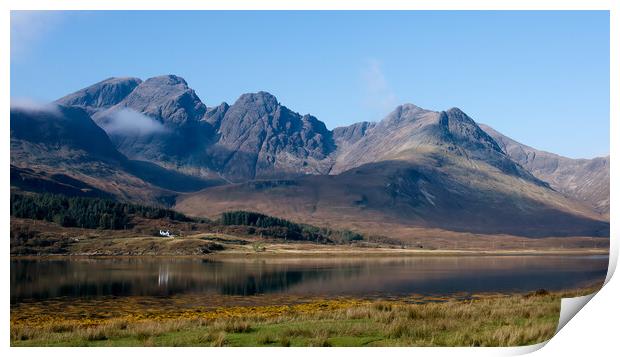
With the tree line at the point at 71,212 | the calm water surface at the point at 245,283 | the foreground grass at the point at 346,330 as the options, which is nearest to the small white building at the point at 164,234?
the tree line at the point at 71,212

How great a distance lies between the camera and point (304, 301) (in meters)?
51.5

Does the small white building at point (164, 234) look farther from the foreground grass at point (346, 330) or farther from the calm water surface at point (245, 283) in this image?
the foreground grass at point (346, 330)

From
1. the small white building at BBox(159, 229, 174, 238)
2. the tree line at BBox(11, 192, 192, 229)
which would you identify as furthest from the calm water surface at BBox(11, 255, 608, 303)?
the small white building at BBox(159, 229, 174, 238)

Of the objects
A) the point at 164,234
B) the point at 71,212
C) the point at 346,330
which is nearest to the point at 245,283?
the point at 346,330

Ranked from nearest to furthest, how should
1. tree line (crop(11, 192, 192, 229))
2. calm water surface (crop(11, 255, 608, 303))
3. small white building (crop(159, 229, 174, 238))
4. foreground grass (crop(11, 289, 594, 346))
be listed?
foreground grass (crop(11, 289, 594, 346)) < calm water surface (crop(11, 255, 608, 303)) < tree line (crop(11, 192, 192, 229)) < small white building (crop(159, 229, 174, 238))

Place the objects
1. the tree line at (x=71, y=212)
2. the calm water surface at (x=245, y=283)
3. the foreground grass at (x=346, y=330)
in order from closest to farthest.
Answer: the foreground grass at (x=346, y=330) → the calm water surface at (x=245, y=283) → the tree line at (x=71, y=212)

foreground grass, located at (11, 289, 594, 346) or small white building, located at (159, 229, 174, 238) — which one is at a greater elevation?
small white building, located at (159, 229, 174, 238)

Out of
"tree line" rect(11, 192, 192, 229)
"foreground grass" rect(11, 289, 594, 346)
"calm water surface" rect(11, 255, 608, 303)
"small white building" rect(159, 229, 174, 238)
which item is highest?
"tree line" rect(11, 192, 192, 229)

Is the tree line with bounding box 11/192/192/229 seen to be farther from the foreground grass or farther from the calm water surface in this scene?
the foreground grass

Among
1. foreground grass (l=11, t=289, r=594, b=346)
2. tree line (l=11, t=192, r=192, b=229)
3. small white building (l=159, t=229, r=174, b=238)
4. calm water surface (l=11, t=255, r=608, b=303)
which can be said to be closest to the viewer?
foreground grass (l=11, t=289, r=594, b=346)

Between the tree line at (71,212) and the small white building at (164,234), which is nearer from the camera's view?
the tree line at (71,212)

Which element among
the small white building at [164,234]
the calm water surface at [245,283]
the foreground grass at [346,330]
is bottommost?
the calm water surface at [245,283]

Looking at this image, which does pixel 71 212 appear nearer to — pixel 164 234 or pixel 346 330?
pixel 164 234

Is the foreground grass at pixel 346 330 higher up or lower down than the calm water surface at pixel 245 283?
higher up
